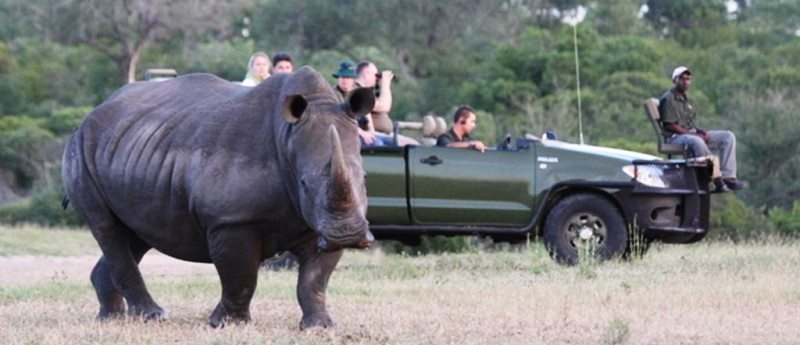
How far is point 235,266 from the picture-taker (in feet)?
34.9

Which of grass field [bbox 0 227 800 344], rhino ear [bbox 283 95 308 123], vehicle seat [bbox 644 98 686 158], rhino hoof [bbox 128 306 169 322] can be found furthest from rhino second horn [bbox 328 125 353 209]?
vehicle seat [bbox 644 98 686 158]

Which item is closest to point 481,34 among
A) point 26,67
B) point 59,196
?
point 26,67

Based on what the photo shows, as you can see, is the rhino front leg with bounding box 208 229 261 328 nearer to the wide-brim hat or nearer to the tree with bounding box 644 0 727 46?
the wide-brim hat

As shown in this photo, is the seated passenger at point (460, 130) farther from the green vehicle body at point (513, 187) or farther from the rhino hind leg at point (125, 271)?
the rhino hind leg at point (125, 271)

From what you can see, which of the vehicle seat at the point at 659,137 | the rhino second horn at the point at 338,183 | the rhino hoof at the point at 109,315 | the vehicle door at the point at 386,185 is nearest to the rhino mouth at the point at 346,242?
the rhino second horn at the point at 338,183

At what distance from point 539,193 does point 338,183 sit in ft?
23.9

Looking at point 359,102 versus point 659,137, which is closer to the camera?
point 359,102

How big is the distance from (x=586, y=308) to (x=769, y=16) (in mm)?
52429

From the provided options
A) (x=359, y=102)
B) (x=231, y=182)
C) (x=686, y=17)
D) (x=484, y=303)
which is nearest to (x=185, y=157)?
(x=231, y=182)

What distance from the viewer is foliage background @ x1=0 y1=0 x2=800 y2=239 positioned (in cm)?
3450

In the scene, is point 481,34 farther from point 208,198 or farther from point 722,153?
point 208,198

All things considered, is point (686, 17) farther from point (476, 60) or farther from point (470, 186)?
point (470, 186)

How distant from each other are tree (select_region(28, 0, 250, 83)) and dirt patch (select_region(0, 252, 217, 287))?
31.4 m

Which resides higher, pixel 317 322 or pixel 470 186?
pixel 470 186
